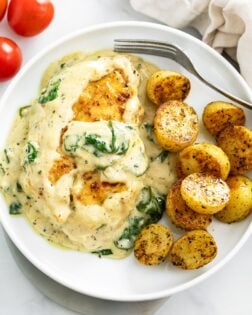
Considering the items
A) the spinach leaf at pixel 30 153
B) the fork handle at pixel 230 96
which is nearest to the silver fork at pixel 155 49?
the fork handle at pixel 230 96

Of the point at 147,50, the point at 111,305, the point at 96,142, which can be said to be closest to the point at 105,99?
the point at 96,142

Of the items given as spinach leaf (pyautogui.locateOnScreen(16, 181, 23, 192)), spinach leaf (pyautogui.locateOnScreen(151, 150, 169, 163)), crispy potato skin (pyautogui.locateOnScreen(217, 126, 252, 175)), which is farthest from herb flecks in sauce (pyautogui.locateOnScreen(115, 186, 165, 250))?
spinach leaf (pyautogui.locateOnScreen(16, 181, 23, 192))

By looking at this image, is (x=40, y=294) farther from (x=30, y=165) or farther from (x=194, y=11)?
(x=194, y=11)

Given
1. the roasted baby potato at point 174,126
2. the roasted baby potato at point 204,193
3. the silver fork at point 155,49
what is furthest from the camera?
the silver fork at point 155,49

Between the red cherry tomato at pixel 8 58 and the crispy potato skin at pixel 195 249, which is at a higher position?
the red cherry tomato at pixel 8 58

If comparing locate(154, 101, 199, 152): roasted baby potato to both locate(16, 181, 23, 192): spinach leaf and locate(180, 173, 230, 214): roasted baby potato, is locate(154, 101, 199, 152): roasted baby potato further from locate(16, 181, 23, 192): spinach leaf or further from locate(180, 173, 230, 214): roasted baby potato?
locate(16, 181, 23, 192): spinach leaf

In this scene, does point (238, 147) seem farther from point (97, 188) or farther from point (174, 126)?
point (97, 188)

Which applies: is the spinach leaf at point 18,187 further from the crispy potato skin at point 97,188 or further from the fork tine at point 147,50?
the fork tine at point 147,50

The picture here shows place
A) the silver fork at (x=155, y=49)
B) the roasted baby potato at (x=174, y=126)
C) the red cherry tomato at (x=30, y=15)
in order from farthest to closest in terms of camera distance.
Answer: the red cherry tomato at (x=30, y=15)
the silver fork at (x=155, y=49)
the roasted baby potato at (x=174, y=126)
